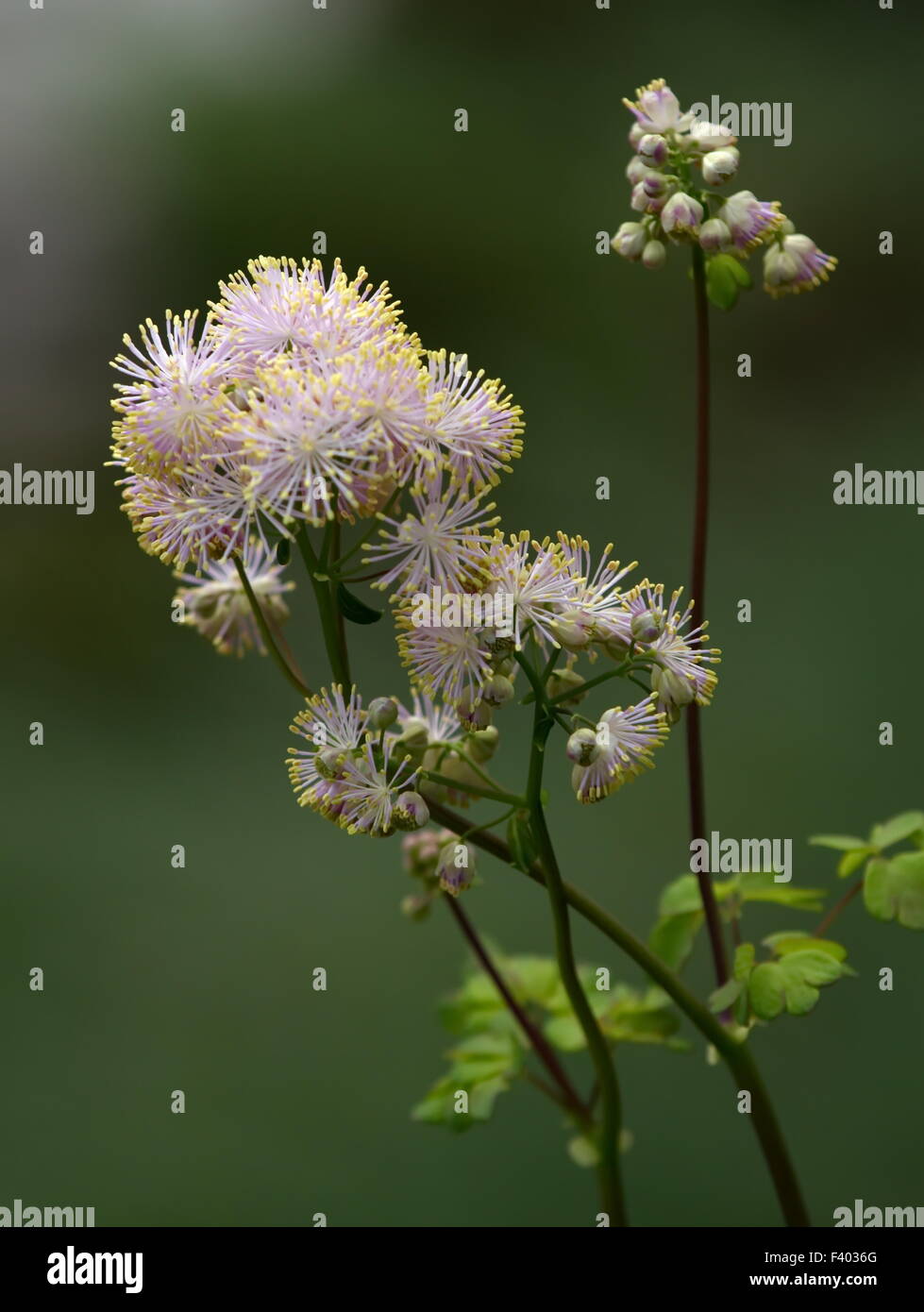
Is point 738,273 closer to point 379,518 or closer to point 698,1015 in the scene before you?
point 379,518

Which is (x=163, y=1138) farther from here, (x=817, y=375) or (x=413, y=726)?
(x=817, y=375)

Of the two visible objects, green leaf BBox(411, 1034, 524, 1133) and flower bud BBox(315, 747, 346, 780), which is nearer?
flower bud BBox(315, 747, 346, 780)

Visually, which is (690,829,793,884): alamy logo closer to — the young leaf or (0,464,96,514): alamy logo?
the young leaf

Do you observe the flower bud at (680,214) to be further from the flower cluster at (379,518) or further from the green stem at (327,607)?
the green stem at (327,607)

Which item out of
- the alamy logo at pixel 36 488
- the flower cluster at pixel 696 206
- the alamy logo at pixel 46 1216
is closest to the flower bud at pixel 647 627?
the flower cluster at pixel 696 206

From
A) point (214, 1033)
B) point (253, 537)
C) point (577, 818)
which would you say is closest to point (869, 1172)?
point (577, 818)
